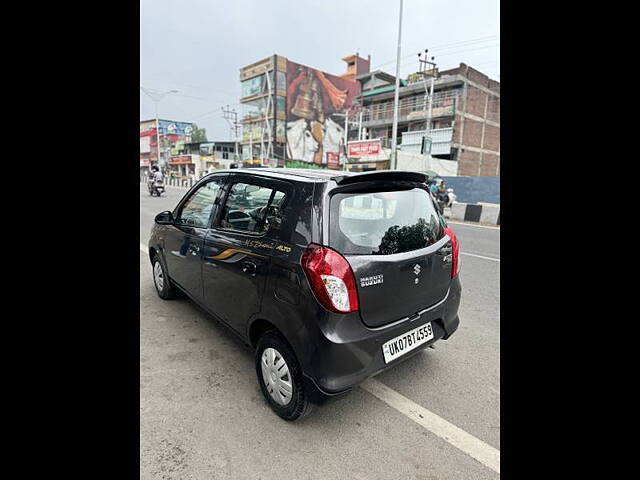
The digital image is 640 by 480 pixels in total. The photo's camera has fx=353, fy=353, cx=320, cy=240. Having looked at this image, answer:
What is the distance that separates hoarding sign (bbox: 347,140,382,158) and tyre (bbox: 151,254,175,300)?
83.9 feet

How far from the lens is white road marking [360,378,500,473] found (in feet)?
6.72

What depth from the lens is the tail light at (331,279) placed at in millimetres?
1964

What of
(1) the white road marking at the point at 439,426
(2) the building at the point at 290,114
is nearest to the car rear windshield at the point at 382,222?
(1) the white road marking at the point at 439,426

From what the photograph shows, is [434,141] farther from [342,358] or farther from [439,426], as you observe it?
[342,358]

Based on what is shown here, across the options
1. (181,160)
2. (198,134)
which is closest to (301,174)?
(181,160)

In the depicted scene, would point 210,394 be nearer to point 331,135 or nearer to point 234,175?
point 234,175

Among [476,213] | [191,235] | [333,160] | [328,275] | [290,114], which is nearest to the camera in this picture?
[328,275]

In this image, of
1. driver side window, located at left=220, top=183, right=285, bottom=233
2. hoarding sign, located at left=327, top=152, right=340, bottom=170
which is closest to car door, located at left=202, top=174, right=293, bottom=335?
driver side window, located at left=220, top=183, right=285, bottom=233

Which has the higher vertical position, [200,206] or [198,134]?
[198,134]

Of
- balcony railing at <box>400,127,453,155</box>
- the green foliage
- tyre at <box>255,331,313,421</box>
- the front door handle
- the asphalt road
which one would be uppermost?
balcony railing at <box>400,127,453,155</box>

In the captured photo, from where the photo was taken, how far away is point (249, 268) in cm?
244

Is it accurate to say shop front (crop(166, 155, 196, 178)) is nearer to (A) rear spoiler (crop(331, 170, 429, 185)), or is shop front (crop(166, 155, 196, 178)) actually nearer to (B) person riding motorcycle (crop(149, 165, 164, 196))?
(B) person riding motorcycle (crop(149, 165, 164, 196))

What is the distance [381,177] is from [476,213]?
Answer: 1288cm
